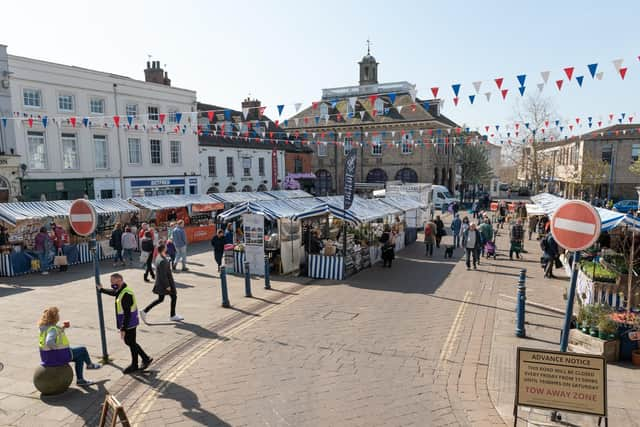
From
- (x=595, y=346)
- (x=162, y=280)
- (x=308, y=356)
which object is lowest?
(x=308, y=356)

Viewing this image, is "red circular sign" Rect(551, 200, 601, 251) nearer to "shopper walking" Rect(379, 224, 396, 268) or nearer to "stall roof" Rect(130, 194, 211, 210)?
"shopper walking" Rect(379, 224, 396, 268)

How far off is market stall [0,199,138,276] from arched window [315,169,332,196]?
113 feet

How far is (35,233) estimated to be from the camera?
17.8 meters

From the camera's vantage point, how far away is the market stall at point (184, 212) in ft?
73.8

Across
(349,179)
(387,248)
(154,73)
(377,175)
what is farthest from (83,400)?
(377,175)

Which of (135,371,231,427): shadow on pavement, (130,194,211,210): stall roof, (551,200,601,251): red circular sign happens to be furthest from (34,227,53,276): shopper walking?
(551,200,601,251): red circular sign

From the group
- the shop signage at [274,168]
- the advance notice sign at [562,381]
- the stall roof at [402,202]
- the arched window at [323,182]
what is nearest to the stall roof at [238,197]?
the stall roof at [402,202]

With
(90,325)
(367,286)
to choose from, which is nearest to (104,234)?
(90,325)

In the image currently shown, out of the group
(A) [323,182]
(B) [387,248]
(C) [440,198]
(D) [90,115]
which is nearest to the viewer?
(B) [387,248]

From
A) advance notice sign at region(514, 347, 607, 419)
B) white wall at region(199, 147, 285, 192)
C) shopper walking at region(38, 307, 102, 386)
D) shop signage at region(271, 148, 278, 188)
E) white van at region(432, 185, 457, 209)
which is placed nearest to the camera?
advance notice sign at region(514, 347, 607, 419)

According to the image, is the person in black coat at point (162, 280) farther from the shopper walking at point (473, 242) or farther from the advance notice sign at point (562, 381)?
the shopper walking at point (473, 242)

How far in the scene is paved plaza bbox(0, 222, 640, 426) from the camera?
5.93 m

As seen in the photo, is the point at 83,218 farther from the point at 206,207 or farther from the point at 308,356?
the point at 206,207

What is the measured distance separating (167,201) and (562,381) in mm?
21933
